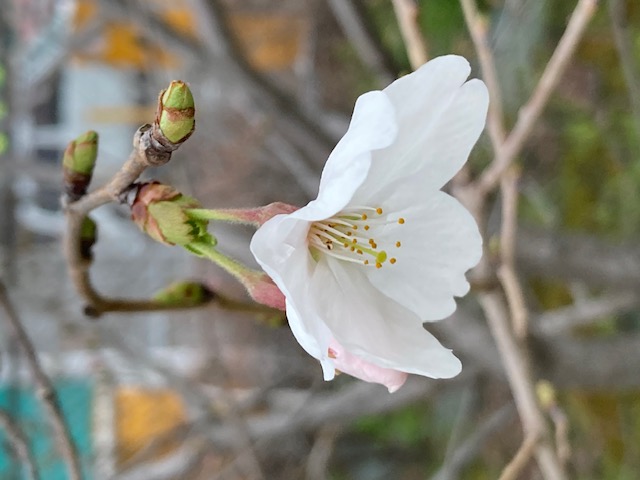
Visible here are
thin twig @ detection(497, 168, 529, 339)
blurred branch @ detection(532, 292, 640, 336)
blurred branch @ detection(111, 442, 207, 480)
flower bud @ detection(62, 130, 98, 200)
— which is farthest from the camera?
blurred branch @ detection(111, 442, 207, 480)

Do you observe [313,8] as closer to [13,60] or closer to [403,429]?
[13,60]

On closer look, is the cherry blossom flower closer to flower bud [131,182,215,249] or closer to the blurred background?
flower bud [131,182,215,249]

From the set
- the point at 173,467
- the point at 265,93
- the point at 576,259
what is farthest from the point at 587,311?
the point at 173,467

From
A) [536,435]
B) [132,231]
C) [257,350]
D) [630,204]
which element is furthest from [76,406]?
[536,435]

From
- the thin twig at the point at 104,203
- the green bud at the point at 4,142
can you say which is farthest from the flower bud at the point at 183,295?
the green bud at the point at 4,142

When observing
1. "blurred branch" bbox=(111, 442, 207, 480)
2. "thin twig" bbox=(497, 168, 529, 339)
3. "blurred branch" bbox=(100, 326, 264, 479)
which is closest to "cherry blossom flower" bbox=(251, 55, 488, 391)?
"thin twig" bbox=(497, 168, 529, 339)

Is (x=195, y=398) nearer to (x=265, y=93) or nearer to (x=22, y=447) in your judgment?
(x=265, y=93)
